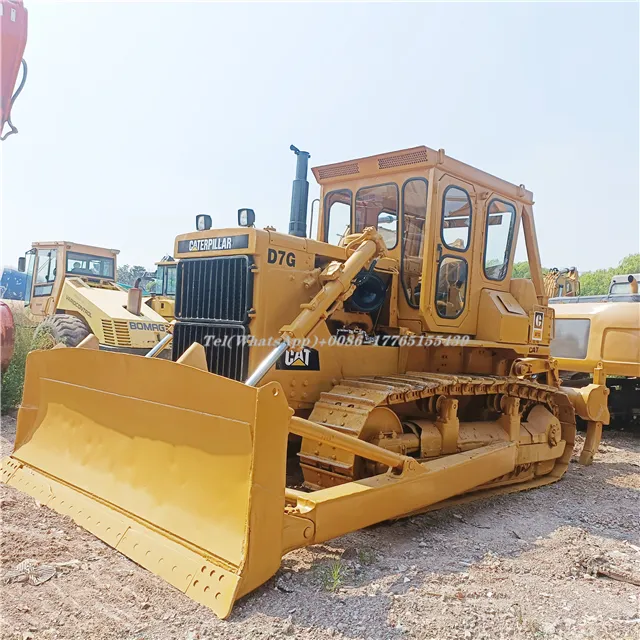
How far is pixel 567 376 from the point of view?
966cm

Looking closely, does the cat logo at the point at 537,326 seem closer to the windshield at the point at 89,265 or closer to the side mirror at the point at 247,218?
the side mirror at the point at 247,218

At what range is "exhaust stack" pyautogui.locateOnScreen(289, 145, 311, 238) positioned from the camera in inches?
211

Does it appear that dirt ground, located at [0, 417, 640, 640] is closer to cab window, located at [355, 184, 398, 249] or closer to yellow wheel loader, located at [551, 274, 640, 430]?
cab window, located at [355, 184, 398, 249]

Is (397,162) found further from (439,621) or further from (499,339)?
(439,621)

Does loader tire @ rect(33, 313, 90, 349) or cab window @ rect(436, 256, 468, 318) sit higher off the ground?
cab window @ rect(436, 256, 468, 318)

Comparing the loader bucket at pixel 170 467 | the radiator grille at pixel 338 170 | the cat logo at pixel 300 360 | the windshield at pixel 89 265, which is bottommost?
the loader bucket at pixel 170 467

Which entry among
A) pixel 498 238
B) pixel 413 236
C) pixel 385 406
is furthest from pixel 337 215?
pixel 385 406

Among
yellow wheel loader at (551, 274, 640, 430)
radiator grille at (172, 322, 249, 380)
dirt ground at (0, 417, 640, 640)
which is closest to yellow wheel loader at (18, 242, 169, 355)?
radiator grille at (172, 322, 249, 380)

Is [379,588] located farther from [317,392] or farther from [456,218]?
[456,218]

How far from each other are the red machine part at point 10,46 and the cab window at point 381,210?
3146mm

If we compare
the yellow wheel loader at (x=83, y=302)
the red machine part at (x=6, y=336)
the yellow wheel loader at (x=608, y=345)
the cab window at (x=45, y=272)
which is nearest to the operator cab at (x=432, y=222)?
the yellow wheel loader at (x=608, y=345)

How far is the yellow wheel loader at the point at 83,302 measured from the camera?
10.1 meters

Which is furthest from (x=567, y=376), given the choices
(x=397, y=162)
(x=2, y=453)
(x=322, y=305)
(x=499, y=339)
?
(x=2, y=453)

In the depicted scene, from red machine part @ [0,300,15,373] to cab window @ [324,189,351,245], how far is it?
4101 millimetres
